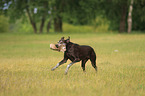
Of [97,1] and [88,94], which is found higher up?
[97,1]

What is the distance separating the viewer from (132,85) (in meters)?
7.09

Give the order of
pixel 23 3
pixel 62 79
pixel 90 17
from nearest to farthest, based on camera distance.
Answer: pixel 62 79
pixel 23 3
pixel 90 17

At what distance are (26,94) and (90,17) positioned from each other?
135ft

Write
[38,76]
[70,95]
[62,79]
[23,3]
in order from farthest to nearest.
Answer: [23,3] → [38,76] → [62,79] → [70,95]

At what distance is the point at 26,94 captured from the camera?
6.04 meters

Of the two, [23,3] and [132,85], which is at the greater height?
[23,3]

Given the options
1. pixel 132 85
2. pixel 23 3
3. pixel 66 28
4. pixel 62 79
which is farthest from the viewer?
pixel 66 28

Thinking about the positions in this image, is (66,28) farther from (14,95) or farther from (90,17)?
(14,95)

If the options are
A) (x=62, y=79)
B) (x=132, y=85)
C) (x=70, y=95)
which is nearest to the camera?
(x=70, y=95)

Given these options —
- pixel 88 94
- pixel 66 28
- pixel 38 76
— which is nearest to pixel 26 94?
pixel 88 94

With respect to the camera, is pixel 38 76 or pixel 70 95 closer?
pixel 70 95

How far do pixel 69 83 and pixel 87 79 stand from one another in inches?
34.4

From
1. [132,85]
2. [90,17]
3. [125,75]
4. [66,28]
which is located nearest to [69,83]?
[132,85]

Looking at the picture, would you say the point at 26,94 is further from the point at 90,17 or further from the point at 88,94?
the point at 90,17
